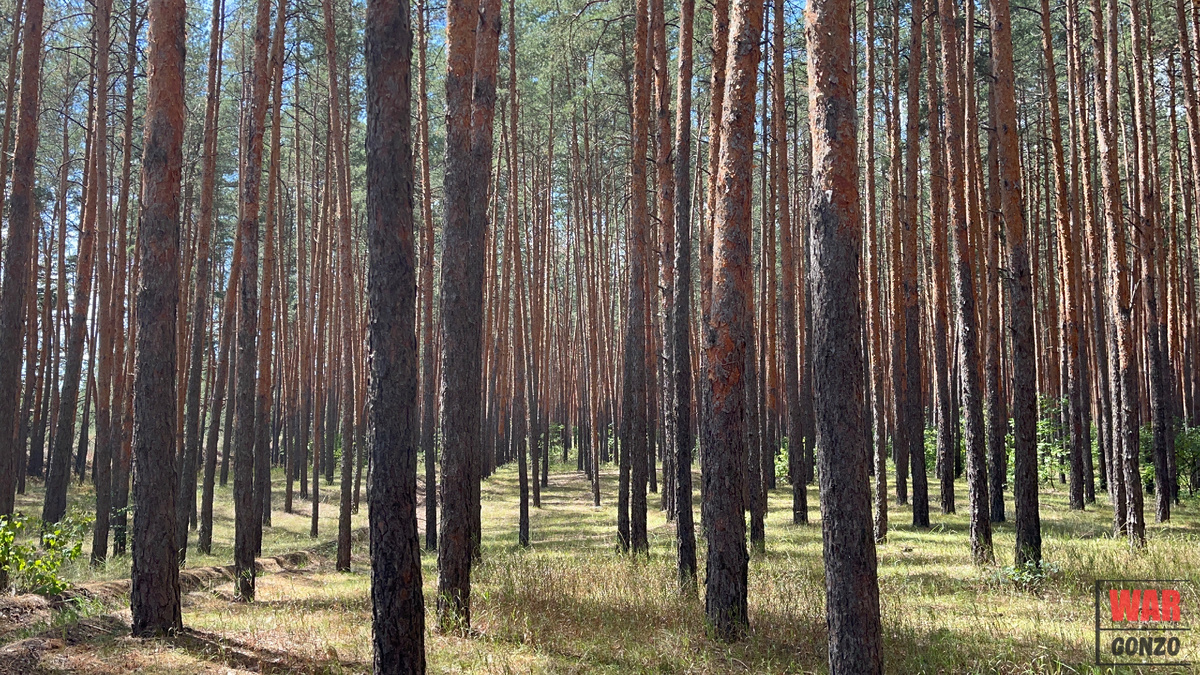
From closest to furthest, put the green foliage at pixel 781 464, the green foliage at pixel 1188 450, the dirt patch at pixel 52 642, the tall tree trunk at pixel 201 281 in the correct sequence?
the dirt patch at pixel 52 642 → the tall tree trunk at pixel 201 281 → the green foliage at pixel 1188 450 → the green foliage at pixel 781 464

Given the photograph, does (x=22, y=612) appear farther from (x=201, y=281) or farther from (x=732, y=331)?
(x=732, y=331)

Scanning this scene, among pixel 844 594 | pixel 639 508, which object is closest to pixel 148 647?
pixel 844 594

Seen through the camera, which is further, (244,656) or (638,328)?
(638,328)

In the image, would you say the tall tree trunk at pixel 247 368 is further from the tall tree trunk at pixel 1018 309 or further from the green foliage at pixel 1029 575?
the tall tree trunk at pixel 1018 309

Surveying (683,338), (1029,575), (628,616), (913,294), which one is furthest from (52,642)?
(913,294)

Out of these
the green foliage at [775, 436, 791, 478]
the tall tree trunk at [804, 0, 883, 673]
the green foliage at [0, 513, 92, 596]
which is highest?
the tall tree trunk at [804, 0, 883, 673]

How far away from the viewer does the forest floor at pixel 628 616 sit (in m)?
5.43

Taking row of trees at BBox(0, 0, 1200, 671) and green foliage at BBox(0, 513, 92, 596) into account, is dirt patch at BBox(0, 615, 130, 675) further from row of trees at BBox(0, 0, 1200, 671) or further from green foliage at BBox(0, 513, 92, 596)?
green foliage at BBox(0, 513, 92, 596)

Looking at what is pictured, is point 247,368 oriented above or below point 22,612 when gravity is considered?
above

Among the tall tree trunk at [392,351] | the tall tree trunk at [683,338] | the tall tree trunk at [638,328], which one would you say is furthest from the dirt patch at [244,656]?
the tall tree trunk at [638,328]

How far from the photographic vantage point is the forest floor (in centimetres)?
543

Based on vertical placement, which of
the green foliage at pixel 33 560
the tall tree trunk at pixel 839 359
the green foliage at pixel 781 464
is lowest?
the green foliage at pixel 781 464

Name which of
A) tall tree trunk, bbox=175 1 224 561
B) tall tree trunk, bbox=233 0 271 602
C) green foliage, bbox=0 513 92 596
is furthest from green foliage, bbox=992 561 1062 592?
tall tree trunk, bbox=175 1 224 561

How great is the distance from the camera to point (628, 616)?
6957 millimetres
